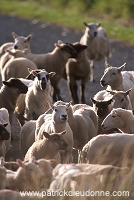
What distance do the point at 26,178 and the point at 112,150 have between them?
174 cm

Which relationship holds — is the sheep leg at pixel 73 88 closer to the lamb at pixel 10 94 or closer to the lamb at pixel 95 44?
the lamb at pixel 95 44

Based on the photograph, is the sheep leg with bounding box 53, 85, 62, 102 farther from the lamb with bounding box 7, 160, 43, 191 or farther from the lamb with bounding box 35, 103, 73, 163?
the lamb with bounding box 7, 160, 43, 191

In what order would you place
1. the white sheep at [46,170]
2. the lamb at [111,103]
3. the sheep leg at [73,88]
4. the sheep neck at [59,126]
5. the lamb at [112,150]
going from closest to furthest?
the white sheep at [46,170]
the lamb at [112,150]
the sheep neck at [59,126]
the lamb at [111,103]
the sheep leg at [73,88]

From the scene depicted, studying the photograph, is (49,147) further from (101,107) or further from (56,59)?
(56,59)

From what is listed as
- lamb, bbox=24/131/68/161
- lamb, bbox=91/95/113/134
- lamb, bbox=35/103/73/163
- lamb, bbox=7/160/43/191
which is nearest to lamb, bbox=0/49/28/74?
lamb, bbox=91/95/113/134

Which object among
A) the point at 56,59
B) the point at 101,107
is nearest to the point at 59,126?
the point at 101,107

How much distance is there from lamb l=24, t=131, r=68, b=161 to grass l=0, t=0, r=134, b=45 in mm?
14747

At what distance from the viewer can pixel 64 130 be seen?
12.5 m

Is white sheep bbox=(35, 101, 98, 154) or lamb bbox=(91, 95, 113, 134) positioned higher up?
lamb bbox=(91, 95, 113, 134)

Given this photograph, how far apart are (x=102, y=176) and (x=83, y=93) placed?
8983mm

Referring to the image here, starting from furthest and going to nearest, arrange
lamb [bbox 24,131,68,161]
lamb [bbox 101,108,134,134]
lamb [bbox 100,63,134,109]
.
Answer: lamb [bbox 100,63,134,109], lamb [bbox 101,108,134,134], lamb [bbox 24,131,68,161]

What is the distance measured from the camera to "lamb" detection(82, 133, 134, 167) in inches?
436

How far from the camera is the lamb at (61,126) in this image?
12.3 meters

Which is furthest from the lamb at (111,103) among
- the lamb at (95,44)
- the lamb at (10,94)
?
the lamb at (95,44)
